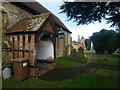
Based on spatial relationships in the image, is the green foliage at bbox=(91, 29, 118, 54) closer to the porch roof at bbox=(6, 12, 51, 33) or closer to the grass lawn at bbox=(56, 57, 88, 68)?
the grass lawn at bbox=(56, 57, 88, 68)

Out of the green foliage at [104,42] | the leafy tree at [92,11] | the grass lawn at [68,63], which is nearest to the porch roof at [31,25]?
the leafy tree at [92,11]

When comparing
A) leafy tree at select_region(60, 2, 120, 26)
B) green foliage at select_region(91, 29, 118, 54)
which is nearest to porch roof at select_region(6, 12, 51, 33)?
leafy tree at select_region(60, 2, 120, 26)

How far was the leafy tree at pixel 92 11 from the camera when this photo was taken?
7.59 m

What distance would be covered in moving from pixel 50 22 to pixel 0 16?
3493 millimetres

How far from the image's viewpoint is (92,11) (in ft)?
A: 27.1

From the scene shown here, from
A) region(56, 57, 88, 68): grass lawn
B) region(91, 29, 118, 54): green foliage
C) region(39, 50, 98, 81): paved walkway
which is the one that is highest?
region(91, 29, 118, 54): green foliage

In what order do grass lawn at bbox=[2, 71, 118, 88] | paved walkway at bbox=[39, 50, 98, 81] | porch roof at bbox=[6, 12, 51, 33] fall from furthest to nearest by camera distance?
1. porch roof at bbox=[6, 12, 51, 33]
2. paved walkway at bbox=[39, 50, 98, 81]
3. grass lawn at bbox=[2, 71, 118, 88]

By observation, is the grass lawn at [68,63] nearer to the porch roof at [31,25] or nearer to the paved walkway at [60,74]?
A: the paved walkway at [60,74]

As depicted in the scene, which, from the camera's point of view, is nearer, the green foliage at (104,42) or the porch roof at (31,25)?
the porch roof at (31,25)

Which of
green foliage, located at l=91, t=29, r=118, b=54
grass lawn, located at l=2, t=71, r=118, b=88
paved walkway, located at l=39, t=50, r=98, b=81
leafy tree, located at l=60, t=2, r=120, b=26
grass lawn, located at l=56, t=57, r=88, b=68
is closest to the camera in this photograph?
grass lawn, located at l=2, t=71, r=118, b=88

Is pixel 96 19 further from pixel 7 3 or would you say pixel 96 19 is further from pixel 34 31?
pixel 7 3

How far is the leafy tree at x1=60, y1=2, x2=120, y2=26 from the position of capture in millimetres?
7594

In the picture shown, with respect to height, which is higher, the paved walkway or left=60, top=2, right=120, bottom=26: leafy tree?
left=60, top=2, right=120, bottom=26: leafy tree

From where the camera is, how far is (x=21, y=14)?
796cm
